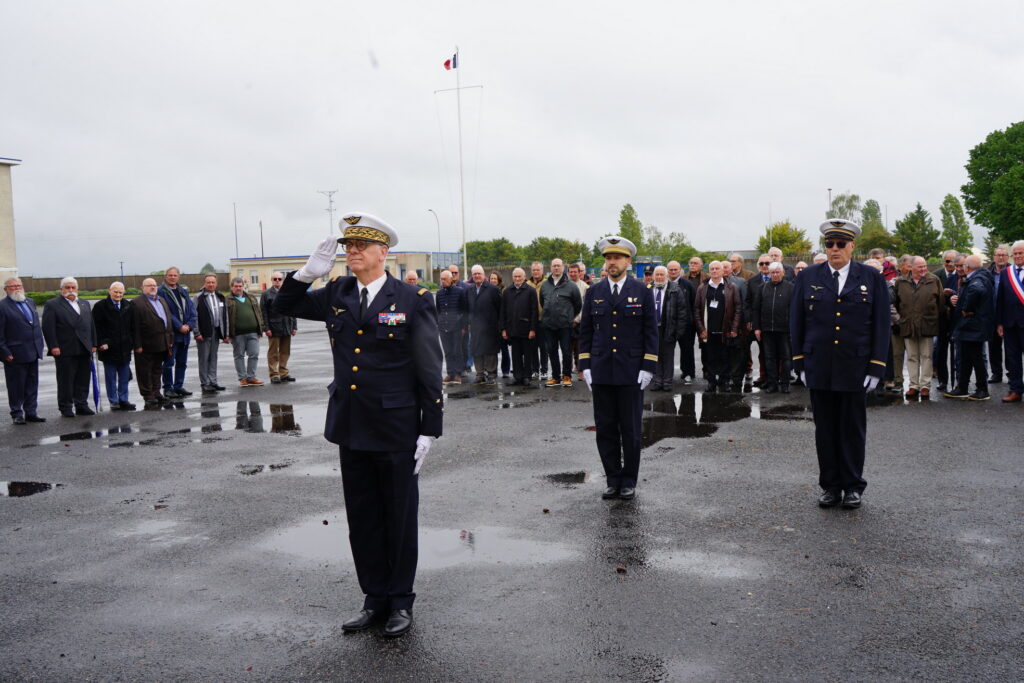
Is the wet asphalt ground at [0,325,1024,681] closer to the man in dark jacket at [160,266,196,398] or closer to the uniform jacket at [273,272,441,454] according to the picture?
the uniform jacket at [273,272,441,454]

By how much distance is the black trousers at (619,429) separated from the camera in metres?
7.27

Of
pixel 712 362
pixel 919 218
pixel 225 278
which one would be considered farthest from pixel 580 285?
pixel 225 278

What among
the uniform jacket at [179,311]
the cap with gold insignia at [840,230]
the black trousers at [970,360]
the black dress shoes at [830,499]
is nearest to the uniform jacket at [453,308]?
the uniform jacket at [179,311]

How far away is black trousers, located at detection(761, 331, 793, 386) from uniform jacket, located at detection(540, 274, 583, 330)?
3339mm

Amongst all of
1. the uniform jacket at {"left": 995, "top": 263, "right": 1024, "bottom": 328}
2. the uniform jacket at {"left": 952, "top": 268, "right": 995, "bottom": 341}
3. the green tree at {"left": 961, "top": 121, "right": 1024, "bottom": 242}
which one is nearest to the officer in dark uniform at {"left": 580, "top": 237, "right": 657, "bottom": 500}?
the uniform jacket at {"left": 952, "top": 268, "right": 995, "bottom": 341}

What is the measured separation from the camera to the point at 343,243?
480 cm

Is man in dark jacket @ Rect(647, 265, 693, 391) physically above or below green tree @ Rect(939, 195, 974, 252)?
below

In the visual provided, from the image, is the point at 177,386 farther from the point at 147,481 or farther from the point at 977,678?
the point at 977,678

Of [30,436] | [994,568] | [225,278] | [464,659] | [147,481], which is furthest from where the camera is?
[225,278]

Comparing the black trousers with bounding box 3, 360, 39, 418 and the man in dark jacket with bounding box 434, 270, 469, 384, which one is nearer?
the black trousers with bounding box 3, 360, 39, 418

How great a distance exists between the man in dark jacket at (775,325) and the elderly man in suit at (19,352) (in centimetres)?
1127

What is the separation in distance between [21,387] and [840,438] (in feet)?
37.7

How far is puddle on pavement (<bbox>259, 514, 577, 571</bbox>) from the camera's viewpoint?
5.71 m

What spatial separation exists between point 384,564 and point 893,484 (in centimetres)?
494
